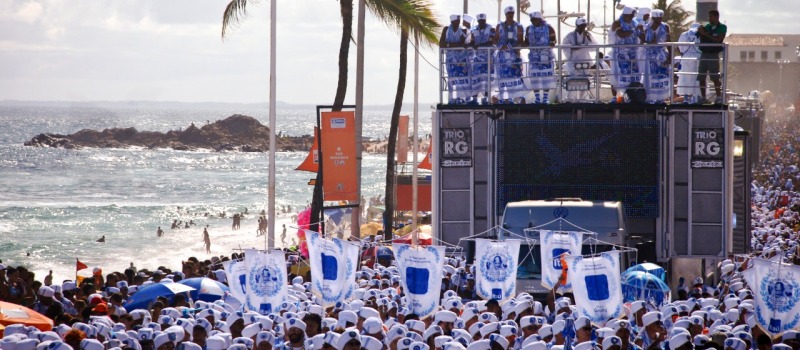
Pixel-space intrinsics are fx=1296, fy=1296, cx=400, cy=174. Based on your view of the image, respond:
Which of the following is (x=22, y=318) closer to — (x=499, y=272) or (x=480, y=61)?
(x=499, y=272)

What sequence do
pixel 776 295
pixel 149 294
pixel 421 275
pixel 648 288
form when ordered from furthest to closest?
pixel 149 294
pixel 648 288
pixel 421 275
pixel 776 295

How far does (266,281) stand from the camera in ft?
47.3

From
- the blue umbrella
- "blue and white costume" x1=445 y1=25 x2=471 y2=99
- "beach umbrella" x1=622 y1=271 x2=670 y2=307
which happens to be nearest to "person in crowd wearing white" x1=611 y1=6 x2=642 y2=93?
"blue and white costume" x1=445 y1=25 x2=471 y2=99

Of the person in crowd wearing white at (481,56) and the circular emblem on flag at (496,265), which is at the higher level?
the person in crowd wearing white at (481,56)

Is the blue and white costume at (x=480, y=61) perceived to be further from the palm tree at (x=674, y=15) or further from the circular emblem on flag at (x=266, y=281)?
the palm tree at (x=674, y=15)

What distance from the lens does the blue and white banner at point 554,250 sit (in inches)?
605

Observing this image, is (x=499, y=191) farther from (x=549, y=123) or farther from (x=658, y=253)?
(x=658, y=253)

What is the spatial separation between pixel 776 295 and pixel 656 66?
6656 millimetres

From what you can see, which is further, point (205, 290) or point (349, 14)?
point (349, 14)

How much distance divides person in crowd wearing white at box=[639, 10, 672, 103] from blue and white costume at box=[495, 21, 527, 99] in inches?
73.8

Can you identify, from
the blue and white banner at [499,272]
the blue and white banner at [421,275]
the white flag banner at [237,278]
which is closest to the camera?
the blue and white banner at [421,275]

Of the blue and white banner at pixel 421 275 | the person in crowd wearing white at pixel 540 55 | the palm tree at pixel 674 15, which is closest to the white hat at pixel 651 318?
the blue and white banner at pixel 421 275

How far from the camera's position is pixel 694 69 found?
63.8ft

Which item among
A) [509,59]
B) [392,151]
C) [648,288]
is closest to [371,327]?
[648,288]
